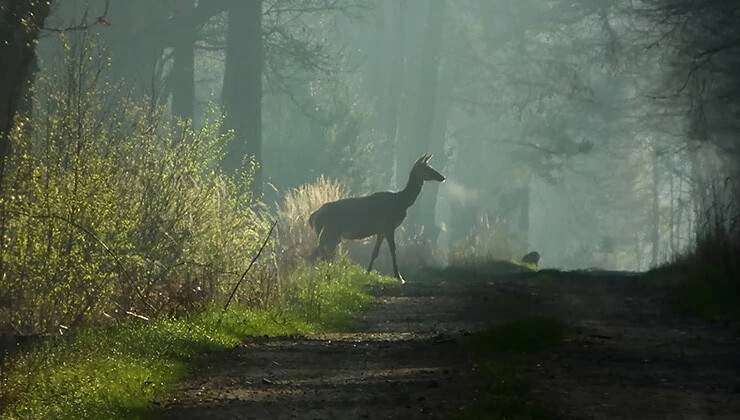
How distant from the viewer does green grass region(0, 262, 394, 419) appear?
9758mm

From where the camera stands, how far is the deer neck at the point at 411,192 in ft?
105

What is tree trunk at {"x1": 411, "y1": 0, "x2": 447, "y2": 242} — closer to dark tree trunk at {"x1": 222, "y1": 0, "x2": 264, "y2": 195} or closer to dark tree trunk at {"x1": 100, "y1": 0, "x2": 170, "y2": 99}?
dark tree trunk at {"x1": 100, "y1": 0, "x2": 170, "y2": 99}

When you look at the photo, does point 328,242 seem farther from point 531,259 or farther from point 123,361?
point 123,361

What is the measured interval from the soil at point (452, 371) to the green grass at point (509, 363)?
127mm

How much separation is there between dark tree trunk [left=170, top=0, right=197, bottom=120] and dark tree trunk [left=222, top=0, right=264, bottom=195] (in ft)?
10.7

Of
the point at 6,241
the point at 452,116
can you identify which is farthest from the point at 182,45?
the point at 452,116

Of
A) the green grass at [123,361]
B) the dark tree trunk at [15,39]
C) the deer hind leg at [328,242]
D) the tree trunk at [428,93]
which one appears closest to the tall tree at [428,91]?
the tree trunk at [428,93]

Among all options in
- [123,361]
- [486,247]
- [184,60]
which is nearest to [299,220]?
[123,361]

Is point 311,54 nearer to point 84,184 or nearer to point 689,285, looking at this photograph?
point 689,285

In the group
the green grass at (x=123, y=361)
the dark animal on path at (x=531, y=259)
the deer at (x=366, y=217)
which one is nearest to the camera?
the green grass at (x=123, y=361)

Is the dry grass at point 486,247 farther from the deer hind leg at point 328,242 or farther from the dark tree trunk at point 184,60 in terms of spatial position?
the deer hind leg at point 328,242

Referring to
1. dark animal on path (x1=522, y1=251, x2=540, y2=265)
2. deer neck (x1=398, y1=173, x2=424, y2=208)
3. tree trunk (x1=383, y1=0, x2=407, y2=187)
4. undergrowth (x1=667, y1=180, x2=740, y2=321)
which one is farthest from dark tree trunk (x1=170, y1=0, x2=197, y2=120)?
tree trunk (x1=383, y1=0, x2=407, y2=187)

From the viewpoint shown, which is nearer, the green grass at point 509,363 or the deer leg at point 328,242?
the green grass at point 509,363

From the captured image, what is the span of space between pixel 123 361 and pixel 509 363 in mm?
3003
